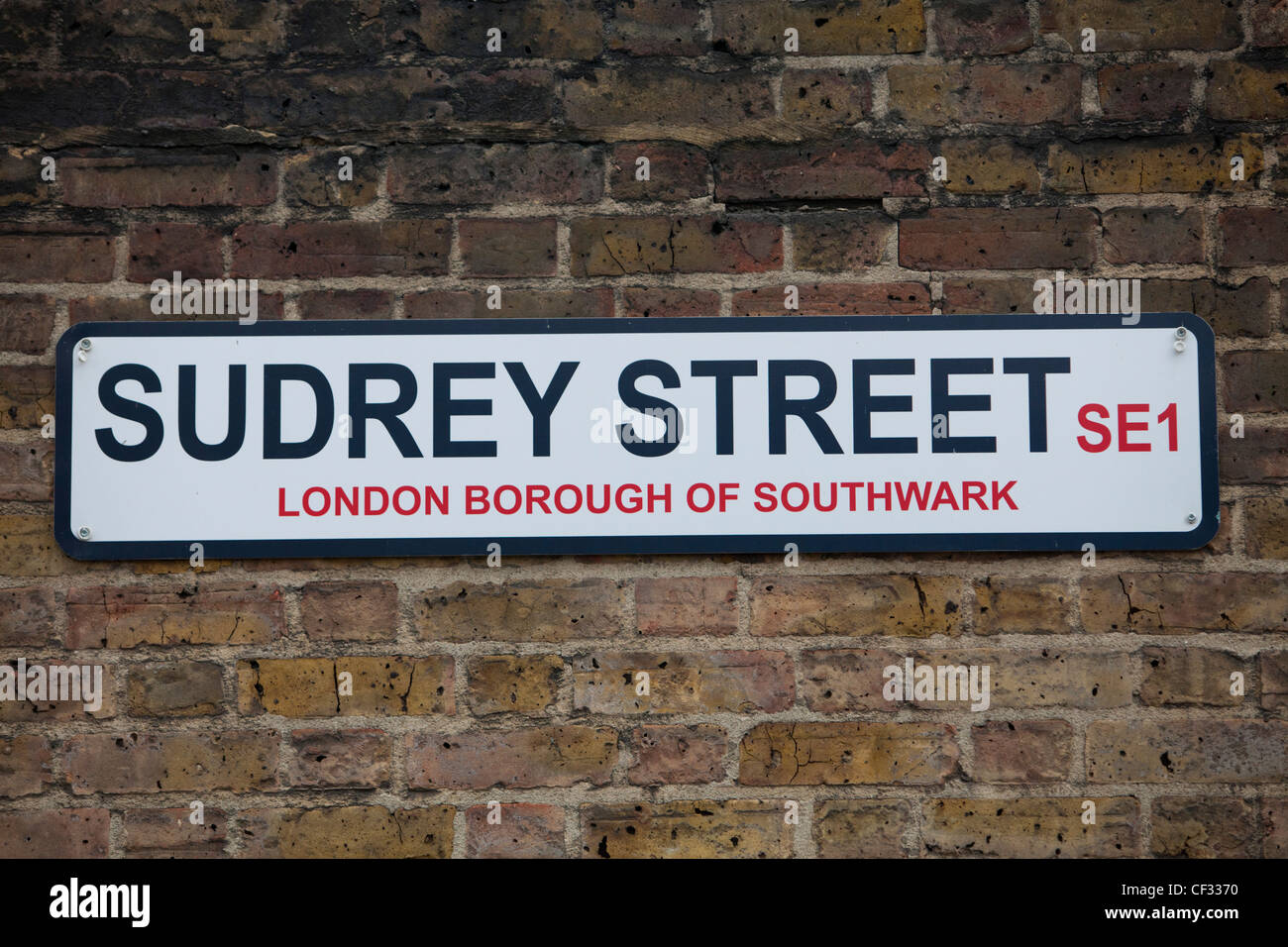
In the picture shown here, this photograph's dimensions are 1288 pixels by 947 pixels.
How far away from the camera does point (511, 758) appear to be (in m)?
1.29

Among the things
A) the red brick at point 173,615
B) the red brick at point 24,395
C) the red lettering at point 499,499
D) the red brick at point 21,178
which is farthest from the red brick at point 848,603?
the red brick at point 21,178

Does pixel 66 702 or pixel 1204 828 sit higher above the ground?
pixel 66 702

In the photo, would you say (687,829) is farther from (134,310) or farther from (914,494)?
(134,310)

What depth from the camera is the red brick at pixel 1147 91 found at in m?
1.32

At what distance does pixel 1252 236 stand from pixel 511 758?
1.19 metres

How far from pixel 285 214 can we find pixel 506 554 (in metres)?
0.54

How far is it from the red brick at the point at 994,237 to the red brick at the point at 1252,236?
0.17 metres

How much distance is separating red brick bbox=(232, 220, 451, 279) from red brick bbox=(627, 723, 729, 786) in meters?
0.68

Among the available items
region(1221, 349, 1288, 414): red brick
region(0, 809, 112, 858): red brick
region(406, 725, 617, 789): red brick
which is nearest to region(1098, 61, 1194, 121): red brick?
region(1221, 349, 1288, 414): red brick

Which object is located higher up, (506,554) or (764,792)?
(506,554)

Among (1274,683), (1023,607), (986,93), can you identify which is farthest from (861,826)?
(986,93)
